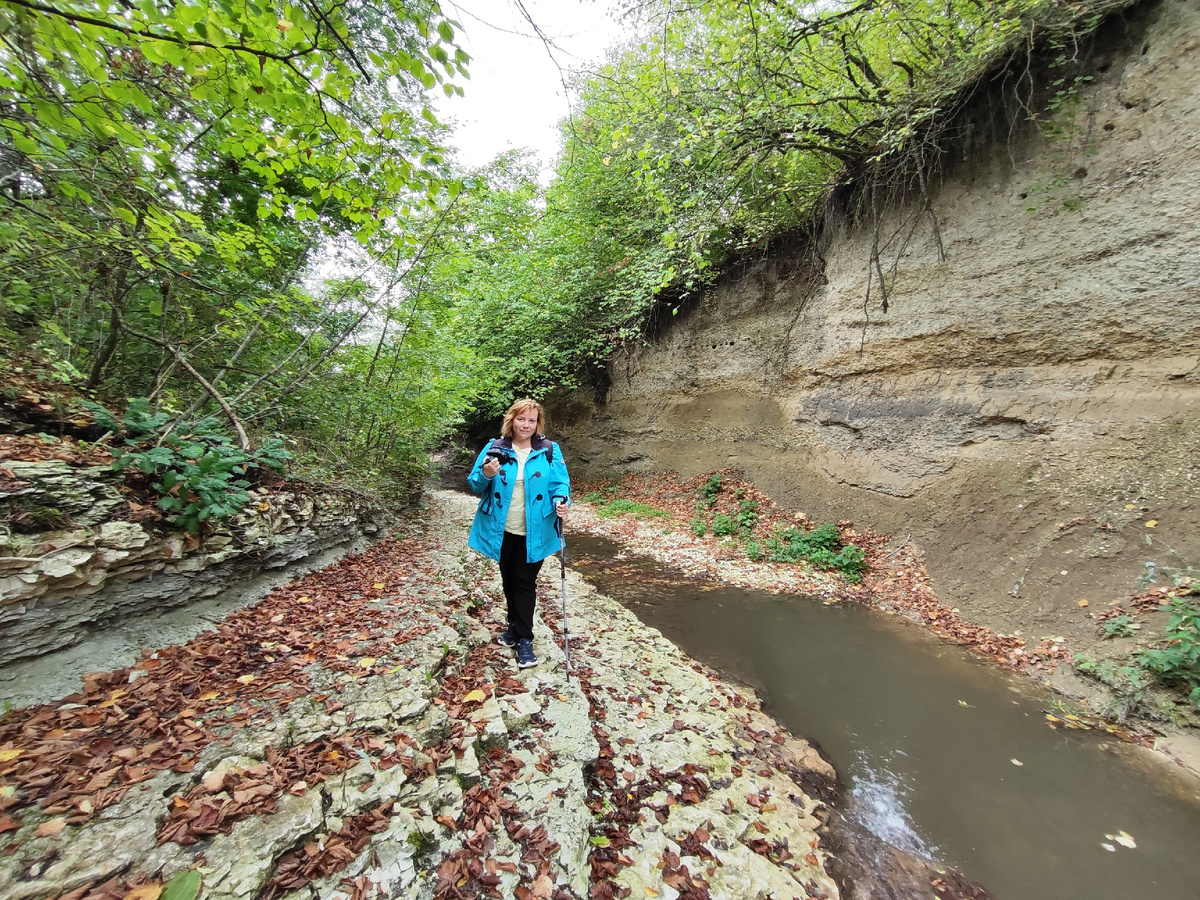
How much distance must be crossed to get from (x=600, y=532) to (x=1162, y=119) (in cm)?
1029

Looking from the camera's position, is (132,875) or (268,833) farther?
(268,833)

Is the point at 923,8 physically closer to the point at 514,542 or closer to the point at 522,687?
the point at 514,542

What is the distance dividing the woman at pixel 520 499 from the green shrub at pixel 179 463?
204 centimetres

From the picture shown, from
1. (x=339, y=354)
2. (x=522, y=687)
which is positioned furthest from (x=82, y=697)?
(x=339, y=354)

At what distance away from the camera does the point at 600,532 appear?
10.4 metres

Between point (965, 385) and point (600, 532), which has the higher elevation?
point (965, 385)

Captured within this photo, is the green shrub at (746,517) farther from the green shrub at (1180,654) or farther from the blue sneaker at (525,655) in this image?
the blue sneaker at (525,655)

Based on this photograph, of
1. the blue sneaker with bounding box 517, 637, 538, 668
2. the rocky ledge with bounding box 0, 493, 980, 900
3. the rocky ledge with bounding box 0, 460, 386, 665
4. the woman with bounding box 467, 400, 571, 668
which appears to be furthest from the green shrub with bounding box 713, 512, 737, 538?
the rocky ledge with bounding box 0, 460, 386, 665

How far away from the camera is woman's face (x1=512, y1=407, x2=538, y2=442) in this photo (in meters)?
3.55

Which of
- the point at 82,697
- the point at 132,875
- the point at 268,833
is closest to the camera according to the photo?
the point at 132,875

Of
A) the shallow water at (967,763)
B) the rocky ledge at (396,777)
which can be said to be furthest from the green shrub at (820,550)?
the rocky ledge at (396,777)

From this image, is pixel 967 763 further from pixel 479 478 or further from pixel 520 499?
pixel 479 478

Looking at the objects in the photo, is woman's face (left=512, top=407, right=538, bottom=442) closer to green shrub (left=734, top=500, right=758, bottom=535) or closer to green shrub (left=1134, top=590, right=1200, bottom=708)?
green shrub (left=1134, top=590, right=1200, bottom=708)

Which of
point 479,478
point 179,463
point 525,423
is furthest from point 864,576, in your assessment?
point 179,463
